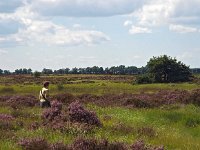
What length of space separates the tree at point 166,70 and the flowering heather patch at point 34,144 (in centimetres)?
7146

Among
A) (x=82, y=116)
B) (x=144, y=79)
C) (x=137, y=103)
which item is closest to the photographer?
(x=82, y=116)

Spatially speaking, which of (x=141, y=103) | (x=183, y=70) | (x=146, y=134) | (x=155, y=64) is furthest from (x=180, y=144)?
(x=183, y=70)

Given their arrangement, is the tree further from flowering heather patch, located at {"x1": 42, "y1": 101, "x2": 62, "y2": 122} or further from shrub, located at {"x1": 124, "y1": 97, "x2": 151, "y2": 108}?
flowering heather patch, located at {"x1": 42, "y1": 101, "x2": 62, "y2": 122}

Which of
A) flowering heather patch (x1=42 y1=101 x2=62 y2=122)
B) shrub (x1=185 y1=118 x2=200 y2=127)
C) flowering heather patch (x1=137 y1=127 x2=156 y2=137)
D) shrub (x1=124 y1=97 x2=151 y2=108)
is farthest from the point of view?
shrub (x1=124 y1=97 x2=151 y2=108)

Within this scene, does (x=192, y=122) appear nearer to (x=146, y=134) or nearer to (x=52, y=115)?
(x=146, y=134)

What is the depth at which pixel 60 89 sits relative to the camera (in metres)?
62.6

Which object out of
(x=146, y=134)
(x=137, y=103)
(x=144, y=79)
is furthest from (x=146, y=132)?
(x=144, y=79)

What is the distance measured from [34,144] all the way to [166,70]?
75.9 meters

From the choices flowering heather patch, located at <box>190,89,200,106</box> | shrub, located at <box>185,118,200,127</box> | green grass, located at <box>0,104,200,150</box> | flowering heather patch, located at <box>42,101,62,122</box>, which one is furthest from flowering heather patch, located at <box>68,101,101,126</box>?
flowering heather patch, located at <box>190,89,200,106</box>

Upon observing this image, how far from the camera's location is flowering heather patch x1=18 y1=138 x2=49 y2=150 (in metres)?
10.6

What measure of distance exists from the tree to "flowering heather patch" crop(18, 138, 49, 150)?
7146 cm

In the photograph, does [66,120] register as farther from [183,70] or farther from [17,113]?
[183,70]

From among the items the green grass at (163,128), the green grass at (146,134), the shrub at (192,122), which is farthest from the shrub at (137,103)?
the shrub at (192,122)

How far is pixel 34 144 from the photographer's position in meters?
10.9
